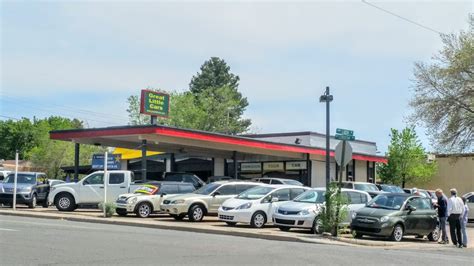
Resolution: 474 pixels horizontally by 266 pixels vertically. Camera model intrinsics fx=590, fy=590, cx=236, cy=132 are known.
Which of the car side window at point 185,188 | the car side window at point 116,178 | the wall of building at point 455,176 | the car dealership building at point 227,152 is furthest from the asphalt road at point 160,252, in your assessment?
the wall of building at point 455,176

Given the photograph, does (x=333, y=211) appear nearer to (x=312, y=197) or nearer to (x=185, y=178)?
(x=312, y=197)

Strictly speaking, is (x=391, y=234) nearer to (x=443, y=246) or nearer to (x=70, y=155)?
(x=443, y=246)

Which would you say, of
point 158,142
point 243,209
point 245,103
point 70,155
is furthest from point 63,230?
point 245,103

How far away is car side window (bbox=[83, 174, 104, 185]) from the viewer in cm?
2728

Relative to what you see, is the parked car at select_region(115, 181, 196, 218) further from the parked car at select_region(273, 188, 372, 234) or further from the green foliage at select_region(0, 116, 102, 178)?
the green foliage at select_region(0, 116, 102, 178)

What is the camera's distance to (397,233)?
1925 cm

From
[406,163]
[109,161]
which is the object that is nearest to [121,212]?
[109,161]

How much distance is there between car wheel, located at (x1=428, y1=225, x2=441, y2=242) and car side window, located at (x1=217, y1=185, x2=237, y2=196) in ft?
26.5

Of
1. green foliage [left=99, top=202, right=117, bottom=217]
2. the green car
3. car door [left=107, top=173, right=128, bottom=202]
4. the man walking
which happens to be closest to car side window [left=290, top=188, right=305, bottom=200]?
the green car

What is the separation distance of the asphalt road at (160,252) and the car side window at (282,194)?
6416 millimetres

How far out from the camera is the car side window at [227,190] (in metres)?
24.7

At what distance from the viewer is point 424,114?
34.3m

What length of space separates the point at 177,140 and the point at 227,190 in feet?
29.7

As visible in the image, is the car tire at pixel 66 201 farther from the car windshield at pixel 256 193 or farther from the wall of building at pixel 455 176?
the wall of building at pixel 455 176
